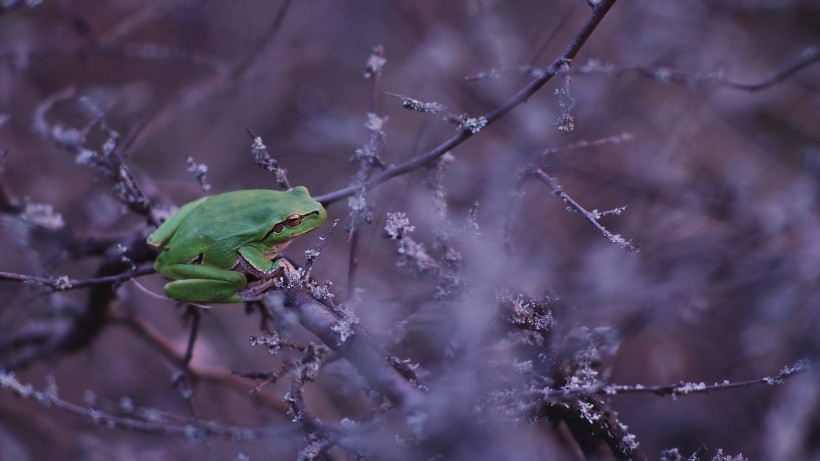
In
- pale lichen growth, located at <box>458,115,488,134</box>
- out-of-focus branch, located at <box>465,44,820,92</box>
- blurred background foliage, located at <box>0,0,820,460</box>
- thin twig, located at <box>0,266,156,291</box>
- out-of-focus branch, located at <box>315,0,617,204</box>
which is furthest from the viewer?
Result: blurred background foliage, located at <box>0,0,820,460</box>

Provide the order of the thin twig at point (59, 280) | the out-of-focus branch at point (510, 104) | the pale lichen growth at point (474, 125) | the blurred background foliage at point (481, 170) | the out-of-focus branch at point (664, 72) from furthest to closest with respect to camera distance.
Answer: the blurred background foliage at point (481, 170)
the out-of-focus branch at point (664, 72)
the thin twig at point (59, 280)
the pale lichen growth at point (474, 125)
the out-of-focus branch at point (510, 104)

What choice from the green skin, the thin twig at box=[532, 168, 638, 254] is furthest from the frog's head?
the thin twig at box=[532, 168, 638, 254]

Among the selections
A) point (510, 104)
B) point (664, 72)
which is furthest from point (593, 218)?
point (664, 72)

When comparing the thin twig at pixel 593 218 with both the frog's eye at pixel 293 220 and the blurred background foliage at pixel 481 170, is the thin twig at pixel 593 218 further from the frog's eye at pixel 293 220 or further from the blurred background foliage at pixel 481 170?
the frog's eye at pixel 293 220

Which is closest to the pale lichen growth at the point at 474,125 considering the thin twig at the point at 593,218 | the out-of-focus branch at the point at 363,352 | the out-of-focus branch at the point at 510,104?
the out-of-focus branch at the point at 510,104

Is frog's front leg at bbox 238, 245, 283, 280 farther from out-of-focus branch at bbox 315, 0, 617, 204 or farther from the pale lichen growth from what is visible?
the pale lichen growth

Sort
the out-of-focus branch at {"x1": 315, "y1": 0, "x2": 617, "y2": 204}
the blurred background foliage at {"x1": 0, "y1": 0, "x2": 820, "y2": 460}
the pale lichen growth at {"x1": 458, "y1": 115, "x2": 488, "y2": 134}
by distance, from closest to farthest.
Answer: the out-of-focus branch at {"x1": 315, "y1": 0, "x2": 617, "y2": 204} → the pale lichen growth at {"x1": 458, "y1": 115, "x2": 488, "y2": 134} → the blurred background foliage at {"x1": 0, "y1": 0, "x2": 820, "y2": 460}

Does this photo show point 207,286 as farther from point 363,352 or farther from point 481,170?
point 481,170
